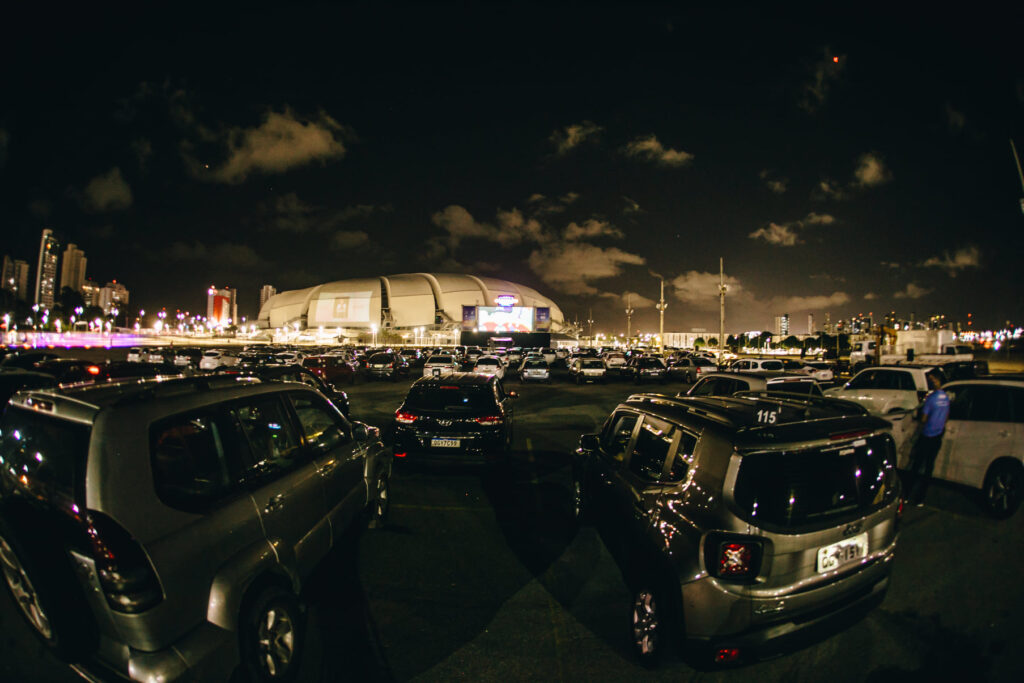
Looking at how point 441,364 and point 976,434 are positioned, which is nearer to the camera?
point 976,434

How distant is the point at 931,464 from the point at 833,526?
483 centimetres

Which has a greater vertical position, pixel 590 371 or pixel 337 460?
pixel 337 460

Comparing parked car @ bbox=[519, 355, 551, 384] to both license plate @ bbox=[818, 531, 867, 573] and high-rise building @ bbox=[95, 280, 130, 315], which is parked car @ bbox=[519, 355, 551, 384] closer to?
license plate @ bbox=[818, 531, 867, 573]

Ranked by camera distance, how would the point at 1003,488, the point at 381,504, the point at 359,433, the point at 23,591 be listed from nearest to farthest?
the point at 23,591 → the point at 359,433 → the point at 381,504 → the point at 1003,488

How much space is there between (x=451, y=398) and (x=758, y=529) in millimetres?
5333

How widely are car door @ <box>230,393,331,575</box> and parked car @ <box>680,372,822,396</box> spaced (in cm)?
816

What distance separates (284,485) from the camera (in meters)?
3.11

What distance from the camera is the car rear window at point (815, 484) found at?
267cm

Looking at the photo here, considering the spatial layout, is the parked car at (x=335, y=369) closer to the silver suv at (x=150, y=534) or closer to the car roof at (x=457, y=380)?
the car roof at (x=457, y=380)

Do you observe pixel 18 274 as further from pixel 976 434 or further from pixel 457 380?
pixel 976 434

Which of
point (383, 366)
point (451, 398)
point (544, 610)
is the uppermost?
point (451, 398)

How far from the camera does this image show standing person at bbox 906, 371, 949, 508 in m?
5.88

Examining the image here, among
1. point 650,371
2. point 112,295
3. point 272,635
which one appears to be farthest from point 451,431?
point 112,295

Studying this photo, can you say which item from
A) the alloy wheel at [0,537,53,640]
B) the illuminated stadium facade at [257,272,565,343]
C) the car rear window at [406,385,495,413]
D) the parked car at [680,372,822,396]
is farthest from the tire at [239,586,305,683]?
the illuminated stadium facade at [257,272,565,343]
